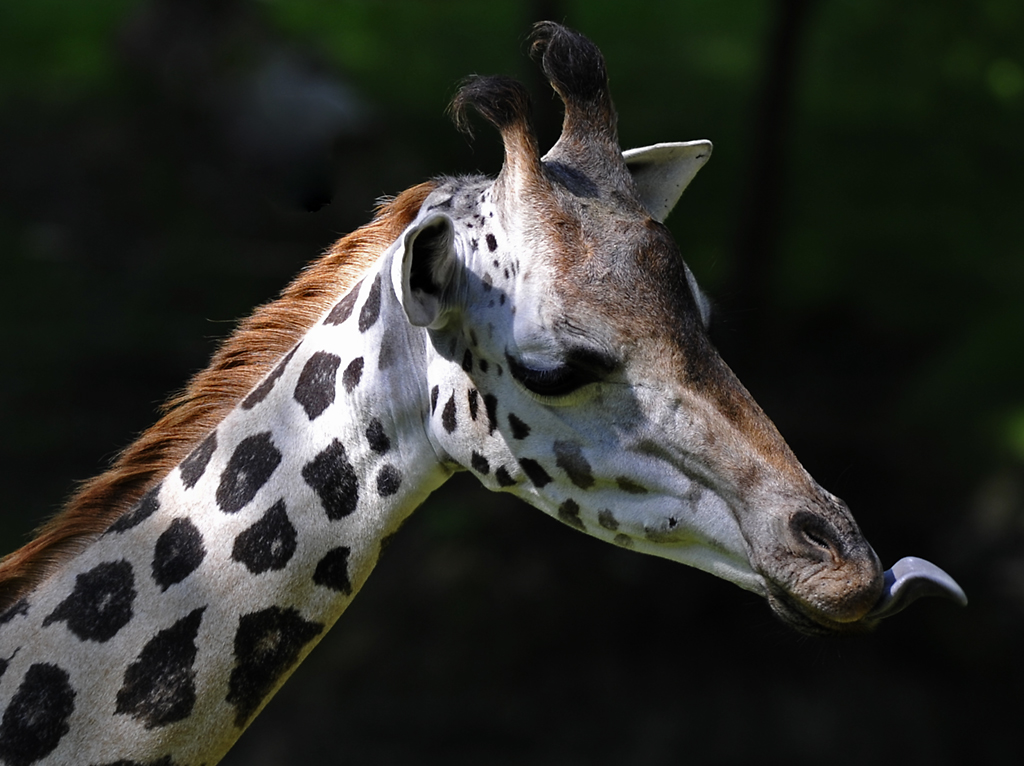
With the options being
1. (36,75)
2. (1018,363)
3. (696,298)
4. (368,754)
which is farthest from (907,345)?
(36,75)

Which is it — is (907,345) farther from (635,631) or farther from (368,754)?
(368,754)

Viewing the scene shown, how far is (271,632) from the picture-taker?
10.5ft

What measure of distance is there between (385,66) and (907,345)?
7.67m

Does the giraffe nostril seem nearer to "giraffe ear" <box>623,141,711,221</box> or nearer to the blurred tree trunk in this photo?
"giraffe ear" <box>623,141,711,221</box>

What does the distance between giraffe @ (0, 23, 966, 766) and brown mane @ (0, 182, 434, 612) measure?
15mm

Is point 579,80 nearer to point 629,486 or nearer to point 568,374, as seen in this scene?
point 568,374

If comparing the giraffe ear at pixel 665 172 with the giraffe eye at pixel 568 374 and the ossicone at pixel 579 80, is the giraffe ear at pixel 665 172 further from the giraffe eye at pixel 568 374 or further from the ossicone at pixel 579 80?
the giraffe eye at pixel 568 374

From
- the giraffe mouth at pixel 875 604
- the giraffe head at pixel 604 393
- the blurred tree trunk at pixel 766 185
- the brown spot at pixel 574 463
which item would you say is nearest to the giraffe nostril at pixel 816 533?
the giraffe head at pixel 604 393

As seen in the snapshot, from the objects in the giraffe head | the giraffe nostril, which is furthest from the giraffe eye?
the giraffe nostril

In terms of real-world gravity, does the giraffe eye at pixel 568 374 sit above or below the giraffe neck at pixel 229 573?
above

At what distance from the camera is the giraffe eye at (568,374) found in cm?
307

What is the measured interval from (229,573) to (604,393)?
47.5 inches

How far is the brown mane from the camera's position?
3.40 m

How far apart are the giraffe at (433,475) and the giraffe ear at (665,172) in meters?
0.49
